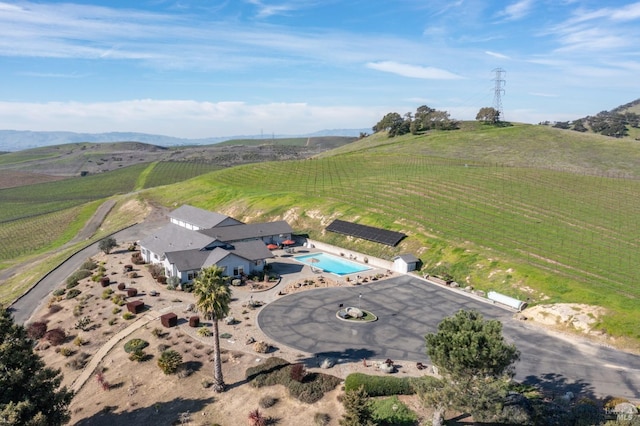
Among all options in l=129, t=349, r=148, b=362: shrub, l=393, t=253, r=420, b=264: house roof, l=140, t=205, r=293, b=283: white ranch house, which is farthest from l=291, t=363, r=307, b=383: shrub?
l=393, t=253, r=420, b=264: house roof

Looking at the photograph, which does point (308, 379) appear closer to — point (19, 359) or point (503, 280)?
point (19, 359)

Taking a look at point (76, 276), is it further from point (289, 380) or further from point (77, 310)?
point (289, 380)

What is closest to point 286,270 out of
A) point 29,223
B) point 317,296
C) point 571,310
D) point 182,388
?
point 317,296

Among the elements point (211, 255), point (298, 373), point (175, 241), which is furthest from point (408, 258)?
point (175, 241)

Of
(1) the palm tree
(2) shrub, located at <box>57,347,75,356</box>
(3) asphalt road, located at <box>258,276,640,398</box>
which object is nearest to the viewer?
(1) the palm tree

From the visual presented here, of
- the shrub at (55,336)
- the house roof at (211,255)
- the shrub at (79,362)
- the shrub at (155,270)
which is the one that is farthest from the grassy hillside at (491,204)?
the shrub at (55,336)

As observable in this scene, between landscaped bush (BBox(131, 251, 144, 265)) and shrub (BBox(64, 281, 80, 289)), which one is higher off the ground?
landscaped bush (BBox(131, 251, 144, 265))

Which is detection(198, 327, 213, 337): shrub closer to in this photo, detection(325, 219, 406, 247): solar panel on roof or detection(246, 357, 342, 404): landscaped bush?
detection(246, 357, 342, 404): landscaped bush
